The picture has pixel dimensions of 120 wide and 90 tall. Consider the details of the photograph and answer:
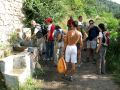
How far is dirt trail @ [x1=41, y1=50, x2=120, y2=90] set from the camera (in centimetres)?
980

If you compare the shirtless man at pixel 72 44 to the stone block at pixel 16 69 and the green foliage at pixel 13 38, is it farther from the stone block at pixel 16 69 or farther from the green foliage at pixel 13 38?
the green foliage at pixel 13 38

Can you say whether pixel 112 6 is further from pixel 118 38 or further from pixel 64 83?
pixel 64 83

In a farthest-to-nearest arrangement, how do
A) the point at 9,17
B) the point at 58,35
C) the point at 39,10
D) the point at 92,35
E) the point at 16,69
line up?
1. the point at 39,10
2. the point at 9,17
3. the point at 92,35
4. the point at 58,35
5. the point at 16,69

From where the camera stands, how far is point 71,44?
10047 millimetres

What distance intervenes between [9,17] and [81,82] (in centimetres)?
422

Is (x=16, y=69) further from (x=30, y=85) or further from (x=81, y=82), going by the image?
(x=81, y=82)

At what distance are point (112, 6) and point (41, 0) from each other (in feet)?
100

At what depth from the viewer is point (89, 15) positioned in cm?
2538

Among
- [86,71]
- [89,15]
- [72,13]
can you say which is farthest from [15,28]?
[89,15]

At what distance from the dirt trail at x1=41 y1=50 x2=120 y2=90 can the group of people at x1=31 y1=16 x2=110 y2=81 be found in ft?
1.00

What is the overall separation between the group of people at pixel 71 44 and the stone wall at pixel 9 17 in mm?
1025

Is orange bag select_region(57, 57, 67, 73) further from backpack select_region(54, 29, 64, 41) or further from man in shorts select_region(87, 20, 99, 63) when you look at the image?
man in shorts select_region(87, 20, 99, 63)

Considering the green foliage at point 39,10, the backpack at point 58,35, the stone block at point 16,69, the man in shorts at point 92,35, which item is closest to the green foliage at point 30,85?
the stone block at point 16,69

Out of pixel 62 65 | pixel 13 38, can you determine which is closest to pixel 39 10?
pixel 13 38
